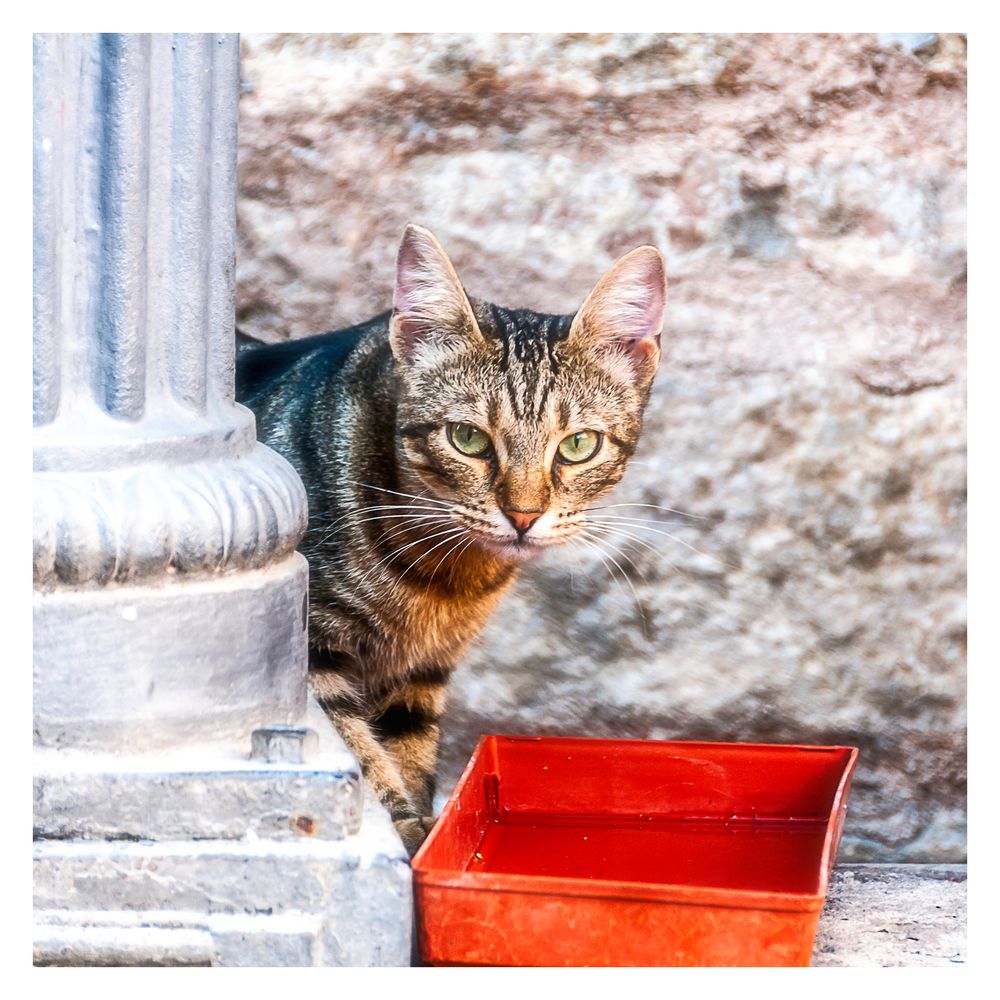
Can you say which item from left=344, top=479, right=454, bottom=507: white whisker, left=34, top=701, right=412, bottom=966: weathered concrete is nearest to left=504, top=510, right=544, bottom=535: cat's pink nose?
left=344, top=479, right=454, bottom=507: white whisker

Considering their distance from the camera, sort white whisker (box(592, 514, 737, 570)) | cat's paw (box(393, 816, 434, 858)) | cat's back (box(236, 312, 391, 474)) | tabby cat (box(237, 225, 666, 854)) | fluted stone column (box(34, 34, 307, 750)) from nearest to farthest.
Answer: fluted stone column (box(34, 34, 307, 750)) < cat's paw (box(393, 816, 434, 858)) < tabby cat (box(237, 225, 666, 854)) < cat's back (box(236, 312, 391, 474)) < white whisker (box(592, 514, 737, 570))

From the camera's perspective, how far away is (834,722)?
6.84ft

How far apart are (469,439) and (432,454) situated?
58 millimetres

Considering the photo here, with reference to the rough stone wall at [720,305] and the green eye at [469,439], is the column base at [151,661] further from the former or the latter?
the rough stone wall at [720,305]

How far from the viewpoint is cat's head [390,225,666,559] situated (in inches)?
69.1

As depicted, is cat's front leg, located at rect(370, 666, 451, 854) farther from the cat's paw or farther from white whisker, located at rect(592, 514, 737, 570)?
white whisker, located at rect(592, 514, 737, 570)

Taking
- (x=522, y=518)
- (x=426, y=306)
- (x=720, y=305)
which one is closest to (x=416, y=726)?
(x=522, y=518)

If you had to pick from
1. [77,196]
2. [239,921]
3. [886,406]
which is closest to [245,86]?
[77,196]

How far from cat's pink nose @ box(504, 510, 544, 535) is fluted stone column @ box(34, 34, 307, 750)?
0.41 m

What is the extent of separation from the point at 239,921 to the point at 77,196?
0.79m

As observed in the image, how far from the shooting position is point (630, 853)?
182 centimetres

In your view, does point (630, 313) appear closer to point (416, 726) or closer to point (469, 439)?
point (469, 439)

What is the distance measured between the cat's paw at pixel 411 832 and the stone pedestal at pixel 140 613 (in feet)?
0.97

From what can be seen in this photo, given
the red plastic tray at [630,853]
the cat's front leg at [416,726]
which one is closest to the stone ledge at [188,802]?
the red plastic tray at [630,853]
